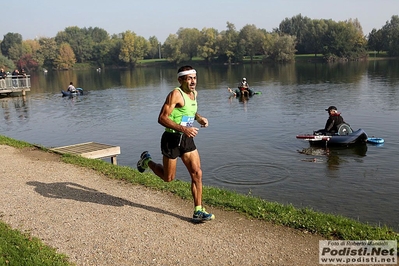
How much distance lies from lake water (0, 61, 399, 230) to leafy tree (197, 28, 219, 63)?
8385cm

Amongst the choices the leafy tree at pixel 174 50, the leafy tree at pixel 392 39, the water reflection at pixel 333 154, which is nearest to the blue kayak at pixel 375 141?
the water reflection at pixel 333 154

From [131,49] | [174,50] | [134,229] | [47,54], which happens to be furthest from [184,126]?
[47,54]

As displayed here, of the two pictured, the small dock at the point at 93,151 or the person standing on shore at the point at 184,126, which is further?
the small dock at the point at 93,151

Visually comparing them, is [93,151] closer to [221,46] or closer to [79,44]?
[221,46]

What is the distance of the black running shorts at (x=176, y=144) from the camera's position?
6902 millimetres

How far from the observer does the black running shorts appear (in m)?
6.90

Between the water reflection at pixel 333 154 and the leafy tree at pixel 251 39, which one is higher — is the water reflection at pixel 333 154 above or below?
below

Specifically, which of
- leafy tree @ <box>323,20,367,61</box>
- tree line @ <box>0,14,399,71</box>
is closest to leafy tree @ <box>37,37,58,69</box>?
tree line @ <box>0,14,399,71</box>

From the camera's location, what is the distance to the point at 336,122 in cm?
1744

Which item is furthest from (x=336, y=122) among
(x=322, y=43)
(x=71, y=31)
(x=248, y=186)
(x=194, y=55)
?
(x=71, y=31)

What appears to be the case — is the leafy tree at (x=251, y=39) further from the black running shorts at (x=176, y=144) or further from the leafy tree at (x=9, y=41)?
the black running shorts at (x=176, y=144)

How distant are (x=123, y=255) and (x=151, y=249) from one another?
0.38m

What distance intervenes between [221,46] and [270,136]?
346 feet

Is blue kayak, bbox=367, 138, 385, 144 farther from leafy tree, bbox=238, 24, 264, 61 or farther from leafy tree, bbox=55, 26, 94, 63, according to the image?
leafy tree, bbox=55, 26, 94, 63
